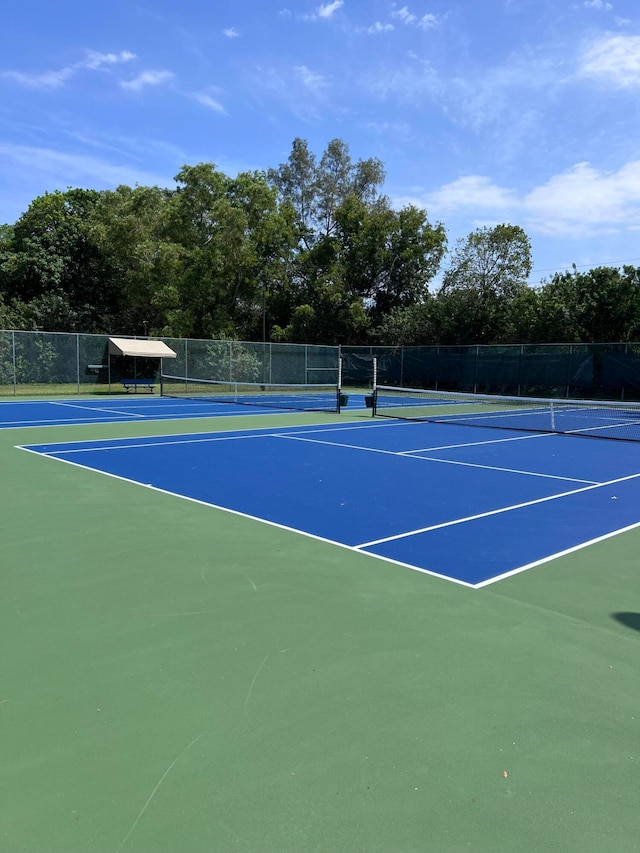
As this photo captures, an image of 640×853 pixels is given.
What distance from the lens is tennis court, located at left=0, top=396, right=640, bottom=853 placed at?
7.37 ft

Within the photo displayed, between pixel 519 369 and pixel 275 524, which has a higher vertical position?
pixel 519 369

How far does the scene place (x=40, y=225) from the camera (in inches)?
1507

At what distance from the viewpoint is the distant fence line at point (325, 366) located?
1014 inches

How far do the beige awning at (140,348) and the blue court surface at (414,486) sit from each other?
1425 centimetres

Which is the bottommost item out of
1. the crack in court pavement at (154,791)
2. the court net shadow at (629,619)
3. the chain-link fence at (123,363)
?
the crack in court pavement at (154,791)

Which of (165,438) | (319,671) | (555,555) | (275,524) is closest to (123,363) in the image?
(165,438)

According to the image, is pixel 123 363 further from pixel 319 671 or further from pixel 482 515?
pixel 319 671

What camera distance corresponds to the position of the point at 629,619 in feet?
13.1

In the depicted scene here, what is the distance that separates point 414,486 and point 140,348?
847 inches

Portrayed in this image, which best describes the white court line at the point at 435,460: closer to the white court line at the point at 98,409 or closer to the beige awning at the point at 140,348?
the white court line at the point at 98,409

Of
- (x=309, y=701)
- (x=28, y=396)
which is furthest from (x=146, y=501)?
(x=28, y=396)

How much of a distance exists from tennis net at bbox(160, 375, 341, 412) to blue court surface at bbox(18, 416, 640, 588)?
12.1 metres

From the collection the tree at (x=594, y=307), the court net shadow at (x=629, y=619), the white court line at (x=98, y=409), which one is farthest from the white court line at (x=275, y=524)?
the tree at (x=594, y=307)

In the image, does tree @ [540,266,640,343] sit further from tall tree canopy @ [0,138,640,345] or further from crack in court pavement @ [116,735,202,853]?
crack in court pavement @ [116,735,202,853]
